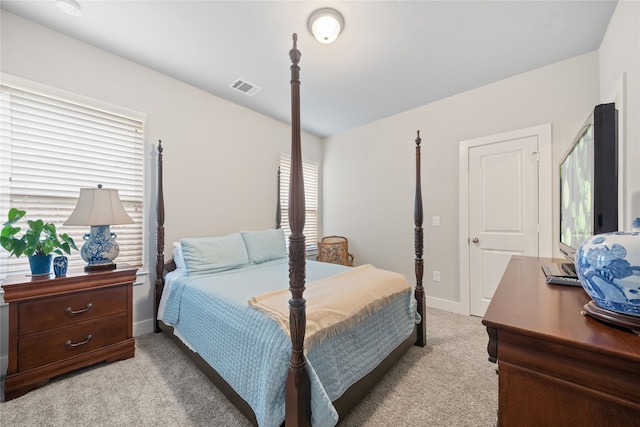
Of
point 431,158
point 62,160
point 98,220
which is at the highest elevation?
point 431,158

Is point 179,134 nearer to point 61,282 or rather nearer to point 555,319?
point 61,282

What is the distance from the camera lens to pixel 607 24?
199 centimetres

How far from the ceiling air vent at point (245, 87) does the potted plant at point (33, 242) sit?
2124 mm

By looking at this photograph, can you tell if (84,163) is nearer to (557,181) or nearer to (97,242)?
(97,242)

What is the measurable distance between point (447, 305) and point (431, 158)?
1.90m

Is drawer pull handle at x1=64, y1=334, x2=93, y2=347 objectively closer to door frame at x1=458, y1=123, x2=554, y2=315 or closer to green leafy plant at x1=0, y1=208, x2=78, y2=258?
green leafy plant at x1=0, y1=208, x2=78, y2=258

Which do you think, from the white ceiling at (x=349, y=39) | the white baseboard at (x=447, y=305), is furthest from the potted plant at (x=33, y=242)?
the white baseboard at (x=447, y=305)

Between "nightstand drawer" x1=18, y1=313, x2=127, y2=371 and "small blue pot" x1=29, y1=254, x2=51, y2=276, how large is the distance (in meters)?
0.44

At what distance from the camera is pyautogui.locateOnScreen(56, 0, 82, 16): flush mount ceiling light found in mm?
1788

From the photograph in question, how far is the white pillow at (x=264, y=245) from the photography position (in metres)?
2.95

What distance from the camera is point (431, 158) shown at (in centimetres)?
334

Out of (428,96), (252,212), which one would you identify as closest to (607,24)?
(428,96)

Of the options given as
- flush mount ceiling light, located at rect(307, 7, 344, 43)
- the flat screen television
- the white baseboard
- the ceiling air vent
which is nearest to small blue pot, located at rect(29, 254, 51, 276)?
the ceiling air vent

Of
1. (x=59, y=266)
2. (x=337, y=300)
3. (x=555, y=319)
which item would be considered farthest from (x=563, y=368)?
(x=59, y=266)
